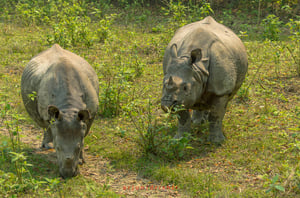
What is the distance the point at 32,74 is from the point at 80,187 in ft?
6.69

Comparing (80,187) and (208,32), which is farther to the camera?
(208,32)

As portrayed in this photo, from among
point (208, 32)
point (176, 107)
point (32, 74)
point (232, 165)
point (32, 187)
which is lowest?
point (232, 165)

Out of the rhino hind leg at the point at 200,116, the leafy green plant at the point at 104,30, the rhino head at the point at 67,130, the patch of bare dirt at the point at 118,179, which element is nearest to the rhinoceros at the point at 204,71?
the rhino hind leg at the point at 200,116

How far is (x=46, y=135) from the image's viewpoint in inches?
278

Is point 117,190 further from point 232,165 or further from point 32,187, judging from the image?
point 232,165

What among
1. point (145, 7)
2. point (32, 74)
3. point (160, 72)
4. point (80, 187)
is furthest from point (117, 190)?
point (145, 7)

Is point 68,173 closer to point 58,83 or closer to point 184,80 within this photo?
point 58,83

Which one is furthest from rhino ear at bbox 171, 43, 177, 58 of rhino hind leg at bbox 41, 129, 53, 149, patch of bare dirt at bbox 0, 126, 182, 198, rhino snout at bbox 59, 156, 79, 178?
rhino hind leg at bbox 41, 129, 53, 149

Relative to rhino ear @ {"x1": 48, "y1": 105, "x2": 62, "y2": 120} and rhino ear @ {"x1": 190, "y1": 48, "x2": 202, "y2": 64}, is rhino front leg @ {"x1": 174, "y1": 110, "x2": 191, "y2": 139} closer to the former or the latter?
rhino ear @ {"x1": 190, "y1": 48, "x2": 202, "y2": 64}

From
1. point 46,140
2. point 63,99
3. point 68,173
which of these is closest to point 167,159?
point 68,173

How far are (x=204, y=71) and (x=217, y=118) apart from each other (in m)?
1.02

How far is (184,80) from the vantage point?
640cm

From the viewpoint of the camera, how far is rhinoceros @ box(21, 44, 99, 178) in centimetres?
552

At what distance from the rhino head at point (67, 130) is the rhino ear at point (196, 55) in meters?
2.04
